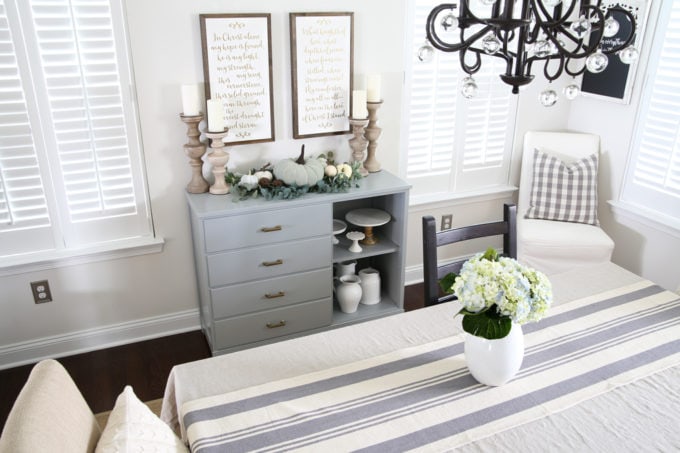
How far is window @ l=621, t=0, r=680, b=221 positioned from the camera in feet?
9.50

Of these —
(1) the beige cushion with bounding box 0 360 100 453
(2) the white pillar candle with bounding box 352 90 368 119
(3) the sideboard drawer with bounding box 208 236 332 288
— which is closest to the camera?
(1) the beige cushion with bounding box 0 360 100 453

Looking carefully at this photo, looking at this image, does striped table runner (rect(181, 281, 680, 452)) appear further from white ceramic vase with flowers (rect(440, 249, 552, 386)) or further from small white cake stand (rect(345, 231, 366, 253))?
small white cake stand (rect(345, 231, 366, 253))

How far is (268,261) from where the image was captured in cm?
270

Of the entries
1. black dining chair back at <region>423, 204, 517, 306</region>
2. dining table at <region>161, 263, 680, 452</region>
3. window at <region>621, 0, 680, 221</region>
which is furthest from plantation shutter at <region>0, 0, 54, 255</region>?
window at <region>621, 0, 680, 221</region>

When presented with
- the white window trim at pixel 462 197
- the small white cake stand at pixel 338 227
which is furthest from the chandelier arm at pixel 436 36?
the white window trim at pixel 462 197

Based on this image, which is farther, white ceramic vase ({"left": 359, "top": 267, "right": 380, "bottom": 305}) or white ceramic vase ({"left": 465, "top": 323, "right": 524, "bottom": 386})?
white ceramic vase ({"left": 359, "top": 267, "right": 380, "bottom": 305})

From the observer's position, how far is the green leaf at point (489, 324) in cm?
145

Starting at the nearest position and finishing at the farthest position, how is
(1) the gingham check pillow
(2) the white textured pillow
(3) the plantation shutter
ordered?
(2) the white textured pillow, (3) the plantation shutter, (1) the gingham check pillow

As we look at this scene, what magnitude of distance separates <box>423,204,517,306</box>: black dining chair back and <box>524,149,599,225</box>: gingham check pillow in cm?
130

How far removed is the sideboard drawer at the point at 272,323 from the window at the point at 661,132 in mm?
1911

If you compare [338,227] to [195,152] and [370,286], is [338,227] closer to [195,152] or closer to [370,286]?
[370,286]

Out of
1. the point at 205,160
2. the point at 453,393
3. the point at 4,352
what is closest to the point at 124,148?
the point at 205,160

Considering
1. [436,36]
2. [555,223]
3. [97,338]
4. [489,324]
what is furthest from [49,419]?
[555,223]

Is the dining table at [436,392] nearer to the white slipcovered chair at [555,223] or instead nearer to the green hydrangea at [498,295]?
the green hydrangea at [498,295]
